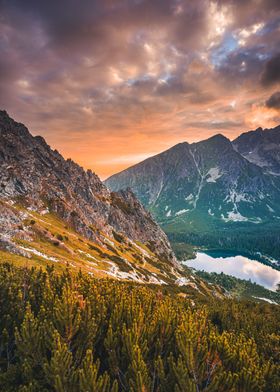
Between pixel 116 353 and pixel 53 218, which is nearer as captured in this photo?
pixel 116 353

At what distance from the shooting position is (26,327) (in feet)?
42.7

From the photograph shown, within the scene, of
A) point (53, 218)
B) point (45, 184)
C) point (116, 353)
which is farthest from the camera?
point (45, 184)

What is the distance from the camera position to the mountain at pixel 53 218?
253 ft

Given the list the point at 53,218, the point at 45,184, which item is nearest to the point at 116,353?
the point at 53,218

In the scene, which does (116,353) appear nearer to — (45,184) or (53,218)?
(53,218)

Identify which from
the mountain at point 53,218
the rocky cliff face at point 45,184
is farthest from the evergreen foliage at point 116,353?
the rocky cliff face at point 45,184

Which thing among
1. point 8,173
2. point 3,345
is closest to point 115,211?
point 8,173

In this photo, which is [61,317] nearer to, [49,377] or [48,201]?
[49,377]

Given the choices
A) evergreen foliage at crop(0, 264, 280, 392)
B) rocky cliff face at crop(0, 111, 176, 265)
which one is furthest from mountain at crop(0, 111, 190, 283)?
evergreen foliage at crop(0, 264, 280, 392)

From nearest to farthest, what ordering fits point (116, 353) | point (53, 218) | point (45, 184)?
point (116, 353) → point (53, 218) → point (45, 184)

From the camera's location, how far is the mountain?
7698cm

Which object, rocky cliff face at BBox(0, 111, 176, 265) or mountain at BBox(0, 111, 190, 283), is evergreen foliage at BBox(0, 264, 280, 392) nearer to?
mountain at BBox(0, 111, 190, 283)

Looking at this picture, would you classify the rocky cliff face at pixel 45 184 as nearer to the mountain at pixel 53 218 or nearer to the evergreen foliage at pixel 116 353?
the mountain at pixel 53 218

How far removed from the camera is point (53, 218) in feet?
397
